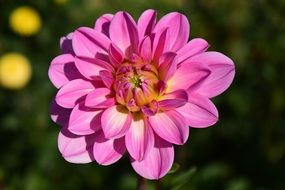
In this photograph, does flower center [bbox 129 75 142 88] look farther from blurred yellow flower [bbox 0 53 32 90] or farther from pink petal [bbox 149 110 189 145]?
blurred yellow flower [bbox 0 53 32 90]

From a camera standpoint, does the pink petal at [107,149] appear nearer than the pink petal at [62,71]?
Yes

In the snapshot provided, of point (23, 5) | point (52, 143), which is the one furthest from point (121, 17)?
point (23, 5)

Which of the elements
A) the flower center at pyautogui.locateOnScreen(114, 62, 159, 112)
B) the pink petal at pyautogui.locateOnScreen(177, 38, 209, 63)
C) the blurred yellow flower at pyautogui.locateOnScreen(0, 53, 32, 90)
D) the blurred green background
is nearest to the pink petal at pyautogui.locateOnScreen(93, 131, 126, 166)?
the flower center at pyautogui.locateOnScreen(114, 62, 159, 112)

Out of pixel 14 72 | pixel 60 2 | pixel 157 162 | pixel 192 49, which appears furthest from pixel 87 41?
pixel 60 2

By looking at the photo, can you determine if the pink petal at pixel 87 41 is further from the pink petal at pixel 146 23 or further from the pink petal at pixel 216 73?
the pink petal at pixel 216 73

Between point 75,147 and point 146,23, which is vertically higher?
point 146,23

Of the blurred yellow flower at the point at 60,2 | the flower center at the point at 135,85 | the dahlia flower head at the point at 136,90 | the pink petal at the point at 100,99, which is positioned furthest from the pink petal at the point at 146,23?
the blurred yellow flower at the point at 60,2

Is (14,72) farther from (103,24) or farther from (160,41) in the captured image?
(160,41)
